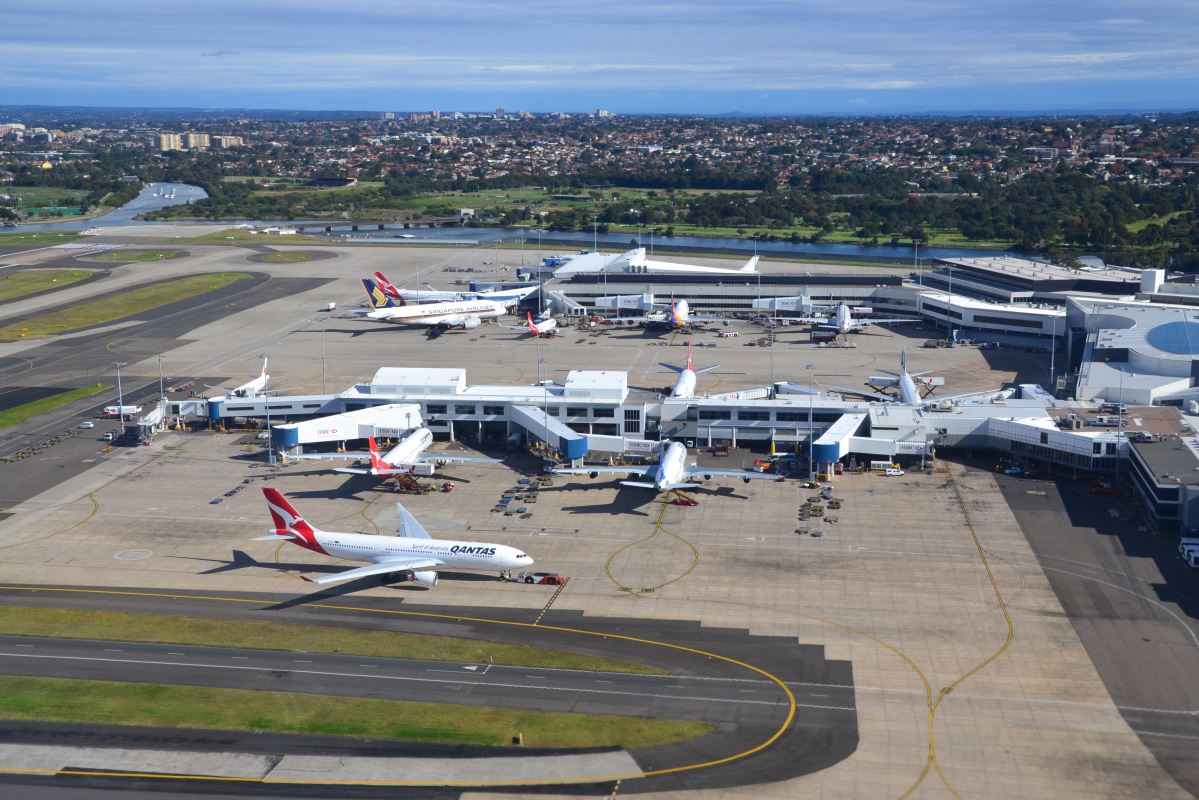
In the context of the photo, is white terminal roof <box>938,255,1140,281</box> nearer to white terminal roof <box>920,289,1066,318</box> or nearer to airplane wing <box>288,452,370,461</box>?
white terminal roof <box>920,289,1066,318</box>

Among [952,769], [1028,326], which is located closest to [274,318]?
[1028,326]

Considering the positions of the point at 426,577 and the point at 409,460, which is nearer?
the point at 426,577

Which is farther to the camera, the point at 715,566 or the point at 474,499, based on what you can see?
the point at 474,499

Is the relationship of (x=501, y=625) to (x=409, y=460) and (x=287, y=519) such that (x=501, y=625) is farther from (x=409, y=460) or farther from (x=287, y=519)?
(x=409, y=460)

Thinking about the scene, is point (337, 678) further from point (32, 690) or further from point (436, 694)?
point (32, 690)

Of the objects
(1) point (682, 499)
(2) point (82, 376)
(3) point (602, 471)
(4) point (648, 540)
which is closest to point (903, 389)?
(1) point (682, 499)

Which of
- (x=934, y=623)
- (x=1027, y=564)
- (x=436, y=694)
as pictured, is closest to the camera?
(x=436, y=694)

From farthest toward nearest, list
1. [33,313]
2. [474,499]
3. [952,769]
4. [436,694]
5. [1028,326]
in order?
[33,313] → [1028,326] → [474,499] → [436,694] → [952,769]

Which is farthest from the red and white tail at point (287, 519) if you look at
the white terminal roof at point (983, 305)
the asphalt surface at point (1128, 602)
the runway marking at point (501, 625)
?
the white terminal roof at point (983, 305)
